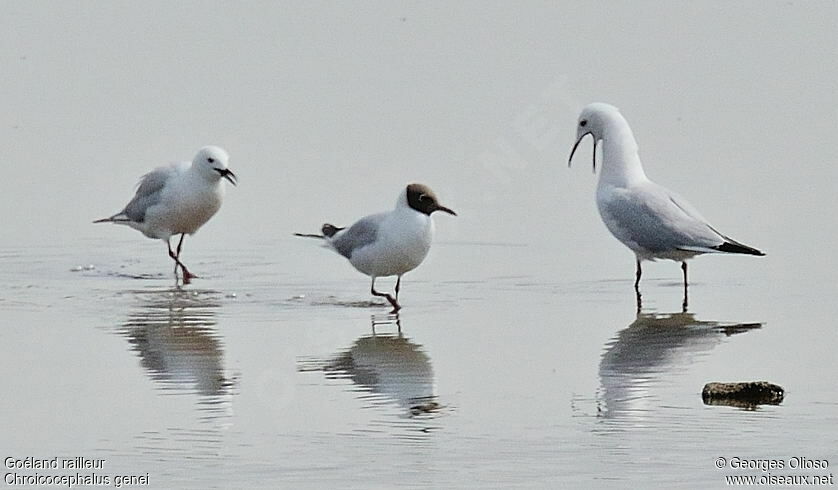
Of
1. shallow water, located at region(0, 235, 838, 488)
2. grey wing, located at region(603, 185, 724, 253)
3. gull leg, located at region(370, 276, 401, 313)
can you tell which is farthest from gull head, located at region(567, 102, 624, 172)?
gull leg, located at region(370, 276, 401, 313)

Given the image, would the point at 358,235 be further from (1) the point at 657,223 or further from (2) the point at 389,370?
(2) the point at 389,370

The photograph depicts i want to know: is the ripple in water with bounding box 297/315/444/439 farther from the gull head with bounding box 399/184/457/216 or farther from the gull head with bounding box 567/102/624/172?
the gull head with bounding box 567/102/624/172

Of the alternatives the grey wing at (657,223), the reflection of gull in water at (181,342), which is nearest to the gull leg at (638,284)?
the grey wing at (657,223)

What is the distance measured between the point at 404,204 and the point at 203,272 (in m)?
1.74

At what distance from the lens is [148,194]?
12070mm

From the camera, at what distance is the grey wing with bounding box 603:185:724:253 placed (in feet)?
32.9

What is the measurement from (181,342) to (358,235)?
6.04 ft

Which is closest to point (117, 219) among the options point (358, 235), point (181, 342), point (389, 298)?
point (358, 235)

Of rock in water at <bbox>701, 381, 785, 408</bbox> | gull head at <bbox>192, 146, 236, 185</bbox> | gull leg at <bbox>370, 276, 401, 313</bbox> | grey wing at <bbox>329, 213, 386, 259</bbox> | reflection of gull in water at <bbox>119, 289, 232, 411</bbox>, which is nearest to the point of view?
rock in water at <bbox>701, 381, 785, 408</bbox>

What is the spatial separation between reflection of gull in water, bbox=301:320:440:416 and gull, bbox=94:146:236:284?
3.41m

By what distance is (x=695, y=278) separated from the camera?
1036cm

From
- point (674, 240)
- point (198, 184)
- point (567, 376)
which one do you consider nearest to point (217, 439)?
point (567, 376)

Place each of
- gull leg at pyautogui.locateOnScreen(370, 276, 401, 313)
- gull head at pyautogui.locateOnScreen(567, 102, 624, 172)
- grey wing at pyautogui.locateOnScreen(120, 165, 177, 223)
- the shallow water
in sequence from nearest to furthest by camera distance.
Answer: the shallow water
gull leg at pyautogui.locateOnScreen(370, 276, 401, 313)
gull head at pyautogui.locateOnScreen(567, 102, 624, 172)
grey wing at pyautogui.locateOnScreen(120, 165, 177, 223)

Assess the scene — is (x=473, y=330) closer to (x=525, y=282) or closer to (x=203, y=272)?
(x=525, y=282)
